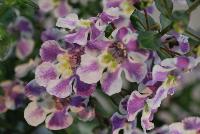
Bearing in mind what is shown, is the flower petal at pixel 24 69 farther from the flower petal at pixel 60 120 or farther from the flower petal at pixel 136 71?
the flower petal at pixel 136 71

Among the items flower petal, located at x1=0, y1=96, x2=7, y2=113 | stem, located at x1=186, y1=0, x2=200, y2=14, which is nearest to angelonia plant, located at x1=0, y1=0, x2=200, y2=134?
stem, located at x1=186, y1=0, x2=200, y2=14

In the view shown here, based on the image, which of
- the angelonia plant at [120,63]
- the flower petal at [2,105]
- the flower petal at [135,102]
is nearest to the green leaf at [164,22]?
the angelonia plant at [120,63]

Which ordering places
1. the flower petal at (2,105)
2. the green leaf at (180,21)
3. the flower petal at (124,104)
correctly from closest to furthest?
1. the green leaf at (180,21)
2. the flower petal at (124,104)
3. the flower petal at (2,105)

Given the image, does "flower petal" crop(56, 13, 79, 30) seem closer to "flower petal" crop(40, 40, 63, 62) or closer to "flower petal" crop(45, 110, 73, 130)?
"flower petal" crop(40, 40, 63, 62)

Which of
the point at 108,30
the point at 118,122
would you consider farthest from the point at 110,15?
the point at 118,122

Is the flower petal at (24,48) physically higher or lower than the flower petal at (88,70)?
lower

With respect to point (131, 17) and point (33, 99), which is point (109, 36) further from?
point (33, 99)
